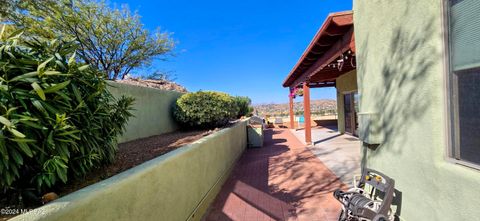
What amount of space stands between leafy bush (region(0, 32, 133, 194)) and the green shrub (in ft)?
15.4

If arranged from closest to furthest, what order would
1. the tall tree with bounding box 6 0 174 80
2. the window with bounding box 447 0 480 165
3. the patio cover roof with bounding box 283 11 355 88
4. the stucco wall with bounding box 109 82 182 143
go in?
1. the window with bounding box 447 0 480 165
2. the patio cover roof with bounding box 283 11 355 88
3. the stucco wall with bounding box 109 82 182 143
4. the tall tree with bounding box 6 0 174 80

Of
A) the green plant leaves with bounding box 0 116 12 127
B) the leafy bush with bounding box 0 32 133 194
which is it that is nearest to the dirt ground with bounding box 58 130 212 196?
the leafy bush with bounding box 0 32 133 194

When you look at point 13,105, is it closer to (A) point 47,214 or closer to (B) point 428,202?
(A) point 47,214

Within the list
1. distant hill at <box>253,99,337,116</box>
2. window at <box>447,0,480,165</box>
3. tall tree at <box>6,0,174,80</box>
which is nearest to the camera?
window at <box>447,0,480,165</box>

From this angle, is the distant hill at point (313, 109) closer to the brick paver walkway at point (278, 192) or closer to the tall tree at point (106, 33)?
the tall tree at point (106, 33)

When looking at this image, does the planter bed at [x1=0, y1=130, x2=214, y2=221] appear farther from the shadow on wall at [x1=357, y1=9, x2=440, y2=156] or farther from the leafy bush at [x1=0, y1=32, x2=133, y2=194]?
the shadow on wall at [x1=357, y1=9, x2=440, y2=156]

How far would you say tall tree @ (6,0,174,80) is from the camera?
32.4 feet

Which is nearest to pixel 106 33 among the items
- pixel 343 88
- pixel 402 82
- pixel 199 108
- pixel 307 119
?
pixel 199 108

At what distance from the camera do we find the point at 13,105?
70.3 inches

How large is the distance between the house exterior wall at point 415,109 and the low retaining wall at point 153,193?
2645 millimetres

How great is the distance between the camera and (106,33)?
12.3 m

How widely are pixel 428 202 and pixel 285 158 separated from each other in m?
5.79

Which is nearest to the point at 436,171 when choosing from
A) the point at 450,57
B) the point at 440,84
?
the point at 440,84

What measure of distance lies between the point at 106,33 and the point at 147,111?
8529 millimetres
